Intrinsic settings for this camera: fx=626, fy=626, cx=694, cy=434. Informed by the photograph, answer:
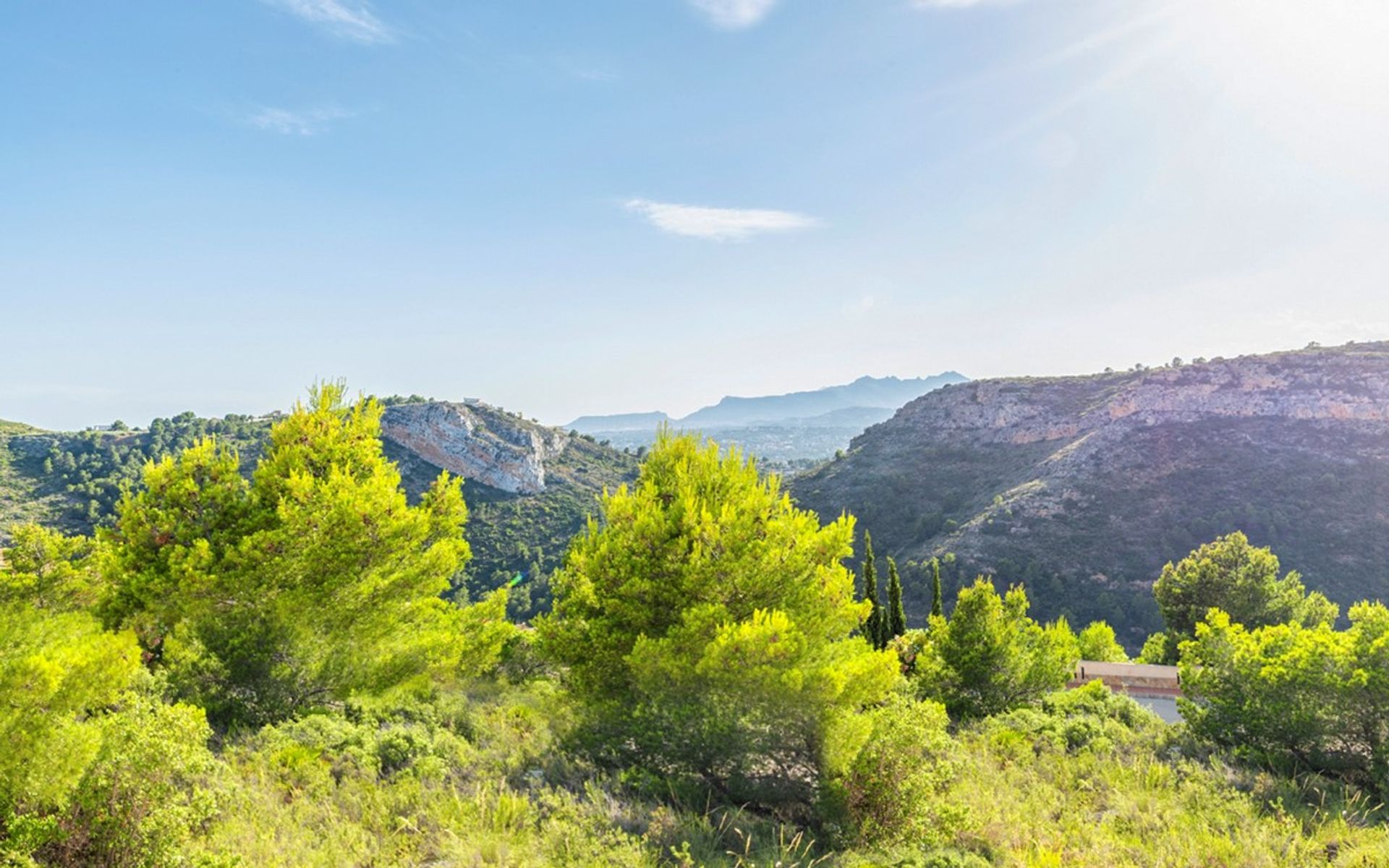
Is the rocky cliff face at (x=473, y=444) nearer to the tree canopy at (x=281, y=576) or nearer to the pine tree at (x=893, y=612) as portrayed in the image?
the pine tree at (x=893, y=612)

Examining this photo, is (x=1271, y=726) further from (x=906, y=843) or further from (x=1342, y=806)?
(x=906, y=843)

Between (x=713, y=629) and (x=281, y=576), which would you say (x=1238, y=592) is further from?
(x=281, y=576)

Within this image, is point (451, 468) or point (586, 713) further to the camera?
point (451, 468)

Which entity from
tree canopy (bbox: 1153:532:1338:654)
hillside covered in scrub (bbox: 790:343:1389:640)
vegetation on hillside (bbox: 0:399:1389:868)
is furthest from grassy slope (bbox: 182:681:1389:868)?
hillside covered in scrub (bbox: 790:343:1389:640)

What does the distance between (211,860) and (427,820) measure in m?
2.01

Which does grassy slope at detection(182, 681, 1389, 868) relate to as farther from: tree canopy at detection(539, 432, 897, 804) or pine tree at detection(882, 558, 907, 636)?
pine tree at detection(882, 558, 907, 636)

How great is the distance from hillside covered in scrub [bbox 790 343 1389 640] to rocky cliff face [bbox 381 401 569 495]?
36.3 meters

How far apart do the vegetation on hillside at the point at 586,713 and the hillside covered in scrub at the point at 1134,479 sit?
132 feet

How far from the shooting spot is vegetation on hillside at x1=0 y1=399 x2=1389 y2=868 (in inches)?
235

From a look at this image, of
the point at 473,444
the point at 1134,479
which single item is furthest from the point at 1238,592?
the point at 473,444

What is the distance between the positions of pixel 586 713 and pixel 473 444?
81.5m

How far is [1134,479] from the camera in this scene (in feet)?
203

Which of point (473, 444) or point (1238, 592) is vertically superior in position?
point (473, 444)

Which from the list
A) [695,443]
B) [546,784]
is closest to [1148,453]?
[695,443]
